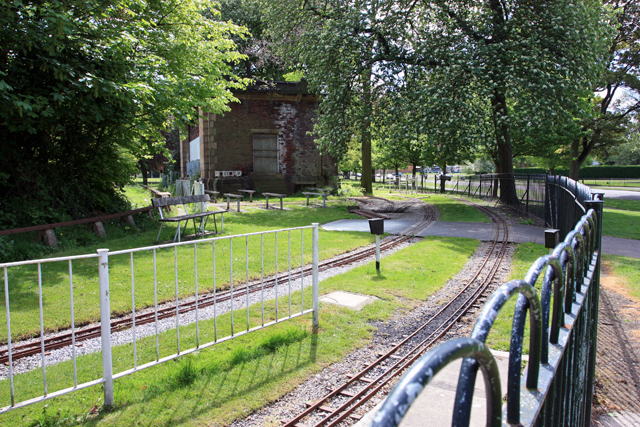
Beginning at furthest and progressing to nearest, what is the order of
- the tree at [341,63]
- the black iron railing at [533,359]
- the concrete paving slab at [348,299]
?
A: the tree at [341,63]
the concrete paving slab at [348,299]
the black iron railing at [533,359]

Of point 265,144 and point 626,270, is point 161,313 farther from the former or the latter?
point 265,144

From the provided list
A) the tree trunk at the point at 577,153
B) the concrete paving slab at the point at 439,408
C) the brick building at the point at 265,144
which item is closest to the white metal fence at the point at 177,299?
the concrete paving slab at the point at 439,408

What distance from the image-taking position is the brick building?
83.1 feet

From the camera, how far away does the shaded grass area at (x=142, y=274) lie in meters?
5.82

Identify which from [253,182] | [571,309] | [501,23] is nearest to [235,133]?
[253,182]

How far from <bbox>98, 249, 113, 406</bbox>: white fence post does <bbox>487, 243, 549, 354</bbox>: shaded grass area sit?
367 centimetres

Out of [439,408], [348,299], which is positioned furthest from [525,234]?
[439,408]

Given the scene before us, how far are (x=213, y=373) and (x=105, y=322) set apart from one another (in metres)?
1.24

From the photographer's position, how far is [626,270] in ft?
28.9

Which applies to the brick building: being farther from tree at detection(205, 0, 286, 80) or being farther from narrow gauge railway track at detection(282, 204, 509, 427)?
narrow gauge railway track at detection(282, 204, 509, 427)

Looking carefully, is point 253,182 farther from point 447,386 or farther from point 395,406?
point 395,406

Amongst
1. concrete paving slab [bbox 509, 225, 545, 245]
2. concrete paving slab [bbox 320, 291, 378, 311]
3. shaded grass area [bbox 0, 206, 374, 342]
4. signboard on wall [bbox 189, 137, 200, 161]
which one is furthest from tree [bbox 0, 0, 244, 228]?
signboard on wall [bbox 189, 137, 200, 161]

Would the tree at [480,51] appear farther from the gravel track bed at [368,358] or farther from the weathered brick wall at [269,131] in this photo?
the gravel track bed at [368,358]

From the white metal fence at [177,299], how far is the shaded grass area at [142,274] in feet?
0.10
